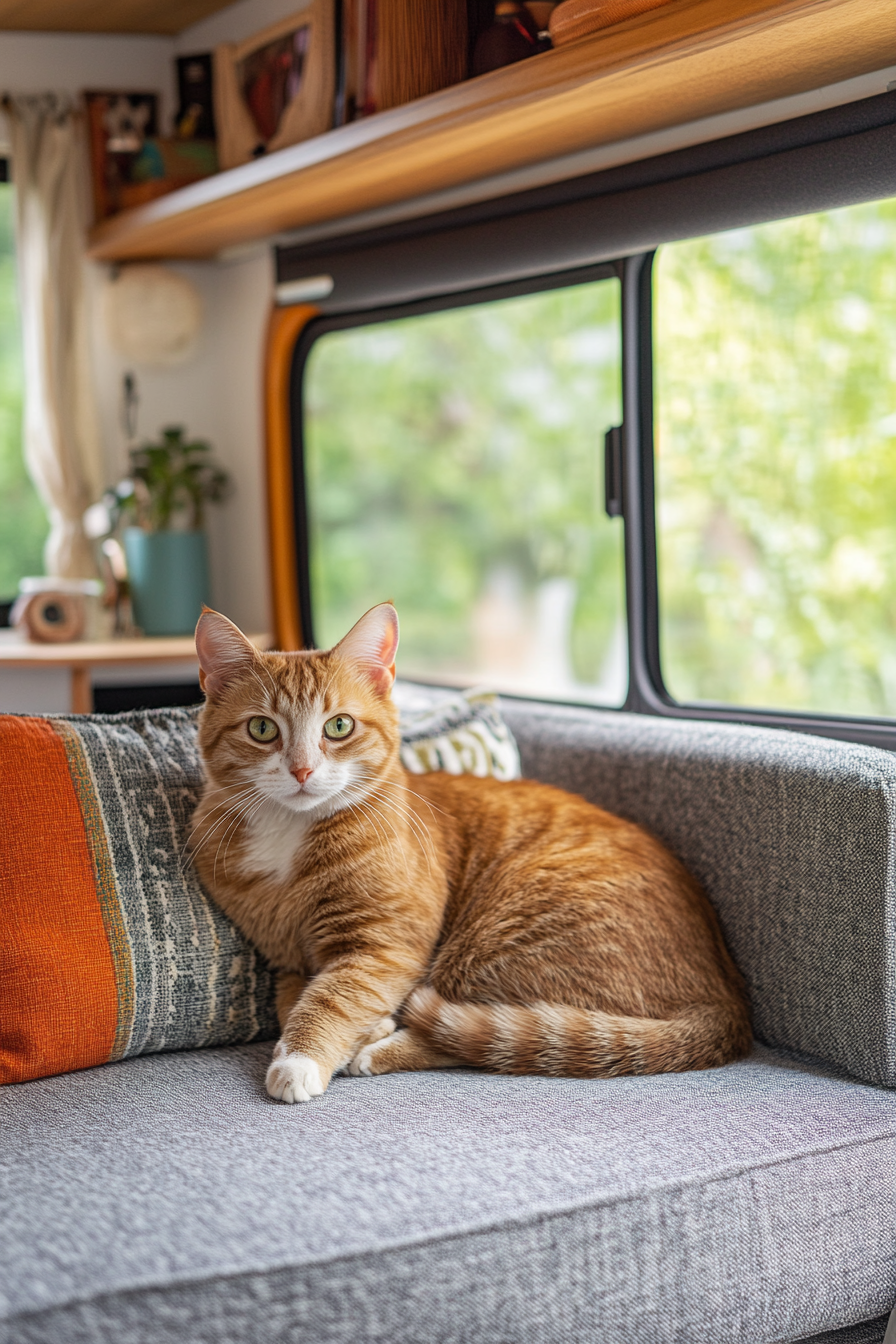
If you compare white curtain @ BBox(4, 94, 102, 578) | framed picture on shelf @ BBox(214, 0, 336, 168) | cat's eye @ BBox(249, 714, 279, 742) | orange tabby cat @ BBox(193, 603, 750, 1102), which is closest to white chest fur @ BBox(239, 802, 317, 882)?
orange tabby cat @ BBox(193, 603, 750, 1102)

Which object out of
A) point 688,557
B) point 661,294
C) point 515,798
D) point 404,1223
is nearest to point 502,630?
point 688,557

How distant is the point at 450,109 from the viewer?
2.16m

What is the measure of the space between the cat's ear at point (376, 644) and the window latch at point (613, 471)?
964 mm

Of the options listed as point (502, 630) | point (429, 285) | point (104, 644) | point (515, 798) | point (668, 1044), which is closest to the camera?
point (668, 1044)

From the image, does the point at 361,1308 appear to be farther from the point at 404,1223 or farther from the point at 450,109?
the point at 450,109

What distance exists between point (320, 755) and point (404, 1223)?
0.59m

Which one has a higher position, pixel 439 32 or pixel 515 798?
pixel 439 32

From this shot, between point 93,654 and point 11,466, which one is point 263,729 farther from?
point 11,466

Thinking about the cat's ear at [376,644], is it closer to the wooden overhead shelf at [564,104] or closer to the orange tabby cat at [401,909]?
the orange tabby cat at [401,909]

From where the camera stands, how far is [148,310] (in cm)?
358

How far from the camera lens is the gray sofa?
1.13m

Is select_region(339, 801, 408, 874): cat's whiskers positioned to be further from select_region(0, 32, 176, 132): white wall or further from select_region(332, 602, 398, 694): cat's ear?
select_region(0, 32, 176, 132): white wall

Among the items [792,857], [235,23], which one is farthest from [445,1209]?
[235,23]

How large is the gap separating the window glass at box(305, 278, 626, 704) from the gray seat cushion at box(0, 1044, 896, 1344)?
5970 mm
